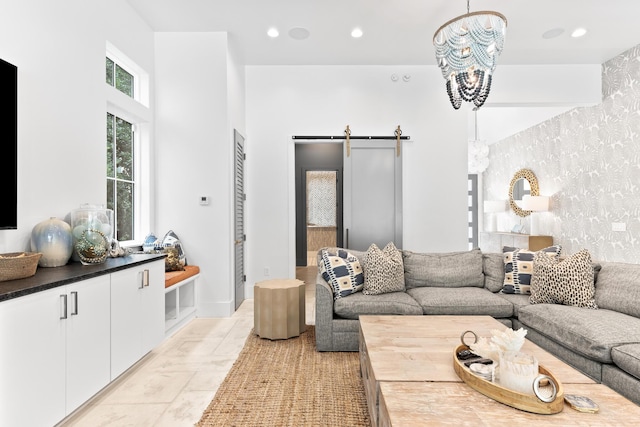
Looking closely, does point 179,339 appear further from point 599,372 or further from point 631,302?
point 631,302

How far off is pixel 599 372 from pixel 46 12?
4.20 meters

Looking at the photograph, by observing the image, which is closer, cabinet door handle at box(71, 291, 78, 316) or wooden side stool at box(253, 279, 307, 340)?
cabinet door handle at box(71, 291, 78, 316)

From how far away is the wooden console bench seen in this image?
332 cm

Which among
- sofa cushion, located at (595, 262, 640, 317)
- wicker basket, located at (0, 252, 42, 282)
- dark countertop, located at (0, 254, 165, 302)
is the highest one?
wicker basket, located at (0, 252, 42, 282)

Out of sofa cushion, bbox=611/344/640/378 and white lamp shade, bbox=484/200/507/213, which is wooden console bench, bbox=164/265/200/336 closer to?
sofa cushion, bbox=611/344/640/378

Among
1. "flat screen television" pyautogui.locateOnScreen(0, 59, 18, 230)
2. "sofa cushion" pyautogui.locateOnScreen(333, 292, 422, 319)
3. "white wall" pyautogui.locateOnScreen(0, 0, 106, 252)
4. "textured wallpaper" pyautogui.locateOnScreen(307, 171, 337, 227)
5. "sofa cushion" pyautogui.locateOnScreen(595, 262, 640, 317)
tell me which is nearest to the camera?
"flat screen television" pyautogui.locateOnScreen(0, 59, 18, 230)

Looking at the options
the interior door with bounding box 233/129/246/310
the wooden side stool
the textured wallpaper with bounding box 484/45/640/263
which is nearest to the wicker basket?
the wooden side stool

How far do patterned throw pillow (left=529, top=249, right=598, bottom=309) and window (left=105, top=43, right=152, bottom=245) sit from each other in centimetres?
384

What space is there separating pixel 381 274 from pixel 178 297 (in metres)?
2.09

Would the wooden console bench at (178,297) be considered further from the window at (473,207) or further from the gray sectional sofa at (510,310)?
the window at (473,207)

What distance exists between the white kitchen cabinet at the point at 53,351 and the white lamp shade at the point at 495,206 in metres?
7.26

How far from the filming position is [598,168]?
4914 mm

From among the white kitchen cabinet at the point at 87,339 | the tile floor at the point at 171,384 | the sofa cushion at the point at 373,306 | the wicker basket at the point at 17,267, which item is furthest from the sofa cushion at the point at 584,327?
the wicker basket at the point at 17,267

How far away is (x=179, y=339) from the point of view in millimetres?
3236
